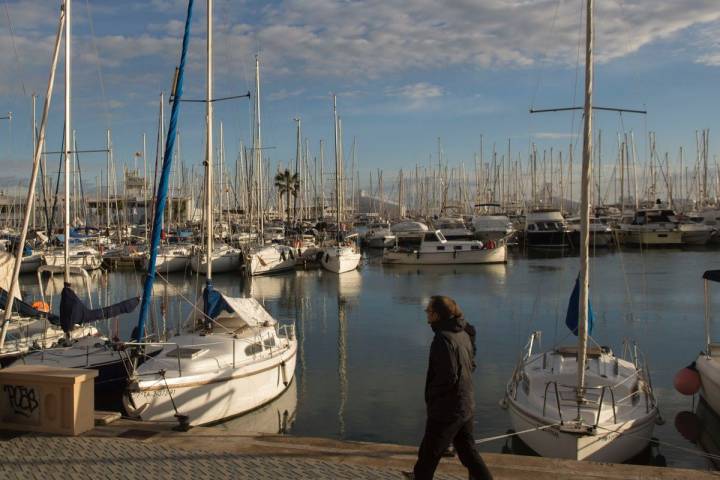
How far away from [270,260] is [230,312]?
31100 millimetres

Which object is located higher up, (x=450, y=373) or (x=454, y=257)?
(x=450, y=373)

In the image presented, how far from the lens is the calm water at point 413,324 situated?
14.9 m

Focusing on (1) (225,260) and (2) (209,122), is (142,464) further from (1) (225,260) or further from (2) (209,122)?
(1) (225,260)

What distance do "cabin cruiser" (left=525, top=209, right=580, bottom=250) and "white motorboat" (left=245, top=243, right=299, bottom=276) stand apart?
27.8 metres

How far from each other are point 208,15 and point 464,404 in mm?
17621

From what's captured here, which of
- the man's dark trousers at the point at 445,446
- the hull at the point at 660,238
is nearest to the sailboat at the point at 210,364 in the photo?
the man's dark trousers at the point at 445,446

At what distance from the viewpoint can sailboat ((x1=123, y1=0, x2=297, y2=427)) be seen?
13.0m

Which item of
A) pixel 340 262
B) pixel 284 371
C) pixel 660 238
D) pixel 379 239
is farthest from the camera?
pixel 379 239

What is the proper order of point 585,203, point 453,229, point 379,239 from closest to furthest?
point 585,203
point 453,229
point 379,239

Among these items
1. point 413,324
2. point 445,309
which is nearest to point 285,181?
point 413,324

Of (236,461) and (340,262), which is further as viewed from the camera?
(340,262)

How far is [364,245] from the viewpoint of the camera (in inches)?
2933

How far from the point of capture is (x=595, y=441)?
1034cm

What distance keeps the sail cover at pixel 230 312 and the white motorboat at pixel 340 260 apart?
30.8 m
